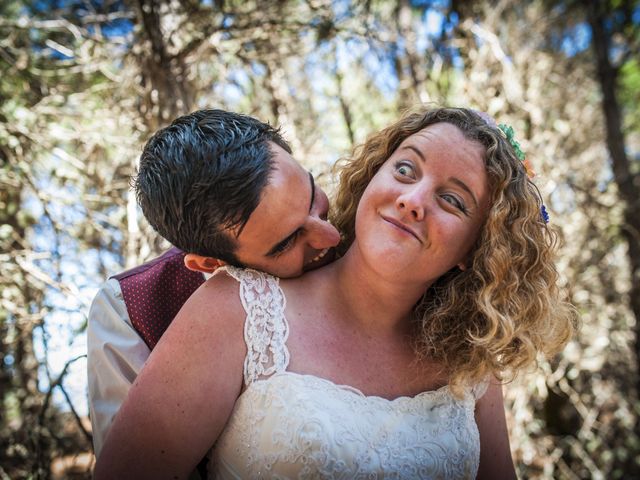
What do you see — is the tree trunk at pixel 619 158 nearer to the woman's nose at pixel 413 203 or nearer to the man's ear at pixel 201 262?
the woman's nose at pixel 413 203

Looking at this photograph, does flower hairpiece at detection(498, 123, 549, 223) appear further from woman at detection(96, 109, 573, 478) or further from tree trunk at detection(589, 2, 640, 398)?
tree trunk at detection(589, 2, 640, 398)

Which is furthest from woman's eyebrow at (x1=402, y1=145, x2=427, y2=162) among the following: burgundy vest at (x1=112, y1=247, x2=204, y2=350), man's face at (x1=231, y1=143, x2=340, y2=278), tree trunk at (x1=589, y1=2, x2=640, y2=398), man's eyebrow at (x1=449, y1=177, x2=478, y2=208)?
tree trunk at (x1=589, y1=2, x2=640, y2=398)

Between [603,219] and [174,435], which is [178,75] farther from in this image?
[603,219]

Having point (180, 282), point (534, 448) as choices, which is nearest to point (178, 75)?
point (180, 282)

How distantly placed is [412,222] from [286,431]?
74 centimetres

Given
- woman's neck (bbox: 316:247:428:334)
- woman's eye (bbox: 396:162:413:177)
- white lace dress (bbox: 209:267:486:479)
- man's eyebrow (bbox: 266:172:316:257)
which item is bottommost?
white lace dress (bbox: 209:267:486:479)

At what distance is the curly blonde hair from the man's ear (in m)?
0.80

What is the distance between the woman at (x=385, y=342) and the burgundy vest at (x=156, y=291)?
0.30m

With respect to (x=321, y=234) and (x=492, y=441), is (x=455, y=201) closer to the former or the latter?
(x=321, y=234)

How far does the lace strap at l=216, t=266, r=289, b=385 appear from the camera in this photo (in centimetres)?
167

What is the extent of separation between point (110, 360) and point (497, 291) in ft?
4.39

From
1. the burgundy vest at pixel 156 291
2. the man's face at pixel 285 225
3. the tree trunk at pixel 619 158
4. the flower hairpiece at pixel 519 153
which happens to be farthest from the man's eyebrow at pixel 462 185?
the tree trunk at pixel 619 158

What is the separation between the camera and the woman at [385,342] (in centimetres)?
159

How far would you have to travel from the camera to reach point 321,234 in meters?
1.75
